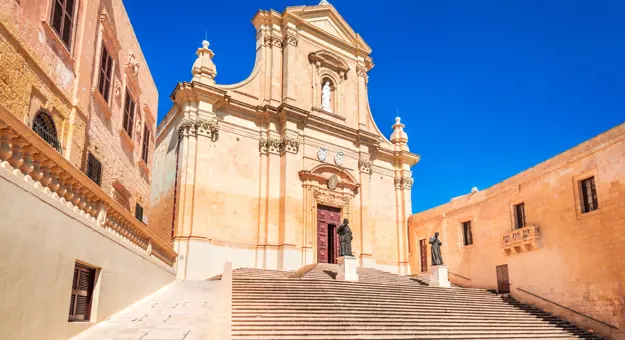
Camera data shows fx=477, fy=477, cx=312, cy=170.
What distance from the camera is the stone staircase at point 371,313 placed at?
11047 millimetres

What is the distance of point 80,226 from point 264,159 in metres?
14.9

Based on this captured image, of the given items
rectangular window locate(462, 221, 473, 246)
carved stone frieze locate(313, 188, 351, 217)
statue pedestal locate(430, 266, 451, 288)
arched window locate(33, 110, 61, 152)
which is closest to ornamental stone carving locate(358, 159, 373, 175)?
carved stone frieze locate(313, 188, 351, 217)

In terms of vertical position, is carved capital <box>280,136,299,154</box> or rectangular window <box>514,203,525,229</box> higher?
carved capital <box>280,136,299,154</box>

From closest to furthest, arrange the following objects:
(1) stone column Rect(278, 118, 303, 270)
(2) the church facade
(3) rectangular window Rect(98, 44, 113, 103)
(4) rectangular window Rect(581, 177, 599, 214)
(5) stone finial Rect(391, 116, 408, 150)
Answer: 1. (3) rectangular window Rect(98, 44, 113, 103)
2. (4) rectangular window Rect(581, 177, 599, 214)
3. (2) the church facade
4. (1) stone column Rect(278, 118, 303, 270)
5. (5) stone finial Rect(391, 116, 408, 150)

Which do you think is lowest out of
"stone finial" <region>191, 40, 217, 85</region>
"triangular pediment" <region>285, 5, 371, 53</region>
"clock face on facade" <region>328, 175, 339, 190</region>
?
"clock face on facade" <region>328, 175, 339, 190</region>

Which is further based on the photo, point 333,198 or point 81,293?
point 333,198

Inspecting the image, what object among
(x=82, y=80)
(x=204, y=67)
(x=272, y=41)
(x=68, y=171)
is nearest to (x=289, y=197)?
(x=204, y=67)

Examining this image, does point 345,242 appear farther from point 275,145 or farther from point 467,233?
point 467,233

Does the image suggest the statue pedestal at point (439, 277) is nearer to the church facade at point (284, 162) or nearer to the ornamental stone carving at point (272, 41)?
the church facade at point (284, 162)

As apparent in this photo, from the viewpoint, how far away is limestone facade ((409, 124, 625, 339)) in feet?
50.4

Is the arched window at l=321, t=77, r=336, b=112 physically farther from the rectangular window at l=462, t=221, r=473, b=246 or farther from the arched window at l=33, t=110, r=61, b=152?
the arched window at l=33, t=110, r=61, b=152

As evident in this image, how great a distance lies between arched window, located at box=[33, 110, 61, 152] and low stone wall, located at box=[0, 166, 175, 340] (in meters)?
2.31

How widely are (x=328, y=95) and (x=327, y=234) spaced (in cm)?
733

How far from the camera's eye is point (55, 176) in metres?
6.21
